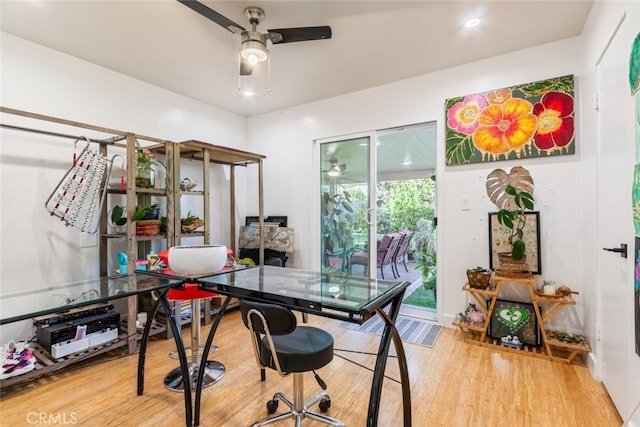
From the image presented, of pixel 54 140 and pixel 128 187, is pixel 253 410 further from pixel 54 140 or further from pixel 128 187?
pixel 54 140

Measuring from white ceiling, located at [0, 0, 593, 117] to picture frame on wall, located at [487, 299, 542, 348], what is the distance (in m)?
2.27

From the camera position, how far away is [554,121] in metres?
2.56

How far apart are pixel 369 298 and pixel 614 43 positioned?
2032 millimetres

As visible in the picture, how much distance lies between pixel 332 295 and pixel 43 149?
2869mm

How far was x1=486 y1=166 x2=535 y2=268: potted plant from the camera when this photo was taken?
8.16 ft

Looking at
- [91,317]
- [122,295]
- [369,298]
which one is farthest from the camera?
[91,317]

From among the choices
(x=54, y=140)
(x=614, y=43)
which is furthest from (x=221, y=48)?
(x=614, y=43)

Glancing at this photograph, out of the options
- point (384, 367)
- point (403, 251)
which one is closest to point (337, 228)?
point (384, 367)

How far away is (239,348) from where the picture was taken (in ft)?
8.55

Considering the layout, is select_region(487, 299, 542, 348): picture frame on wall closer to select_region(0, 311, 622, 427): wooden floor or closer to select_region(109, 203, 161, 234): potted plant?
select_region(0, 311, 622, 427): wooden floor

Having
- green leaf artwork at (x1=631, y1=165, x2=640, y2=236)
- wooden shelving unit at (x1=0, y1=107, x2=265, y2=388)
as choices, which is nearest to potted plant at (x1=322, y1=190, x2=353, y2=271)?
wooden shelving unit at (x1=0, y1=107, x2=265, y2=388)

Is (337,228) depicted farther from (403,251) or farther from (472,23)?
(403,251)

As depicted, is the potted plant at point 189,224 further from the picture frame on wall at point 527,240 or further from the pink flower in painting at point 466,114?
the picture frame on wall at point 527,240

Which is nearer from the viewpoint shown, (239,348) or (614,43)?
(614,43)
